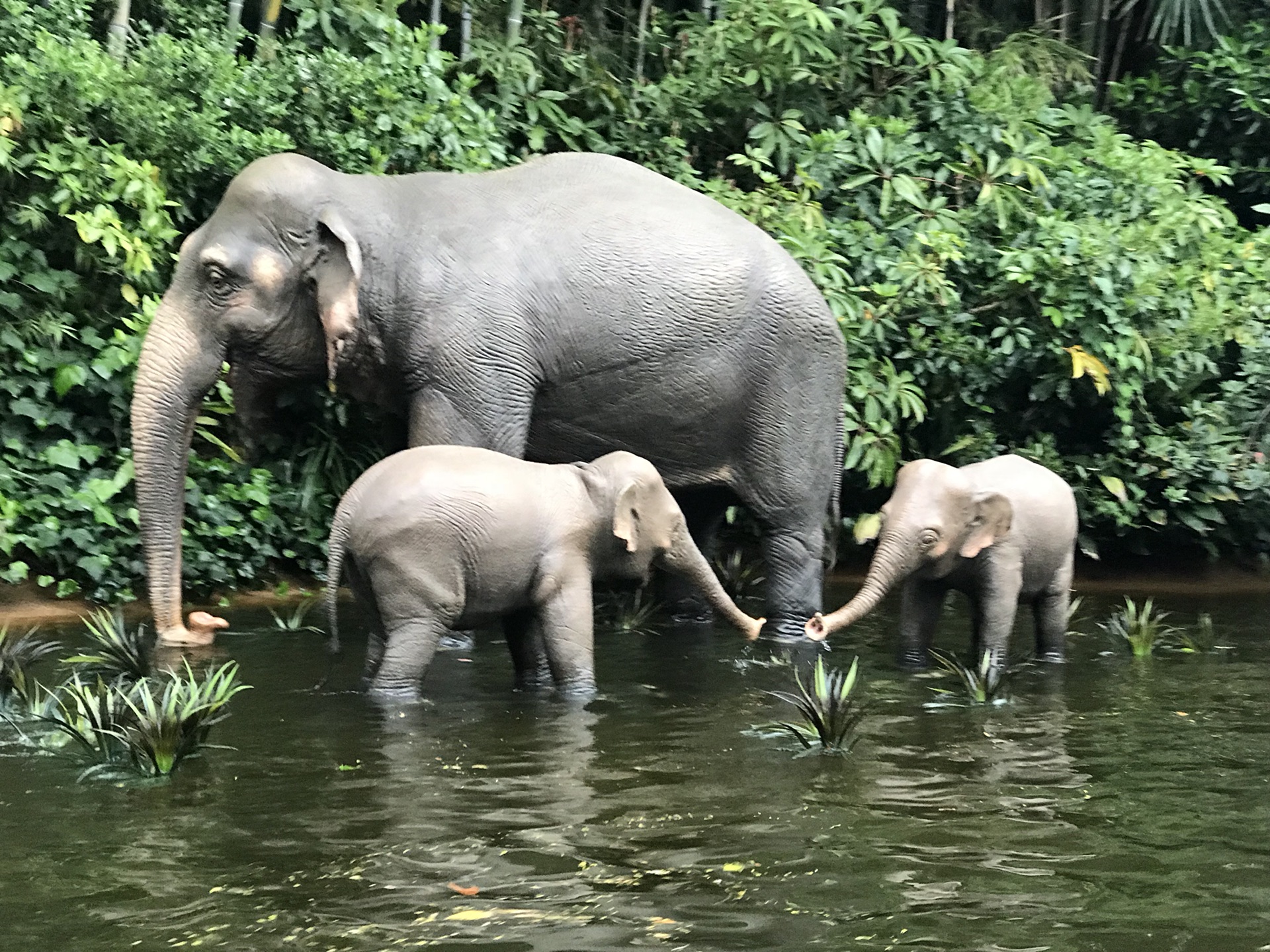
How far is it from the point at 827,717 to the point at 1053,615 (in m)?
2.69

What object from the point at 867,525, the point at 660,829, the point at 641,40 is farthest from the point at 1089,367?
the point at 660,829

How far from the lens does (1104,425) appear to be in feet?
40.0

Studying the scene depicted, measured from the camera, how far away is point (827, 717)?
620 cm

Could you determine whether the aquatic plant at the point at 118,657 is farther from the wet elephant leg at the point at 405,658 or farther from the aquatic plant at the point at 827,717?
the aquatic plant at the point at 827,717

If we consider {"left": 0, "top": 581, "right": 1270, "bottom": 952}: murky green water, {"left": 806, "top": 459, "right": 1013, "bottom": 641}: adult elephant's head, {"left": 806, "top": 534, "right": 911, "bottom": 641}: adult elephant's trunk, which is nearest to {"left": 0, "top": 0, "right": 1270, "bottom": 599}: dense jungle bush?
{"left": 806, "top": 459, "right": 1013, "bottom": 641}: adult elephant's head

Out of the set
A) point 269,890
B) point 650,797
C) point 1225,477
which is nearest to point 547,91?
point 1225,477

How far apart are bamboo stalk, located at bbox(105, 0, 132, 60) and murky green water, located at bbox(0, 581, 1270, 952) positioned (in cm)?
538

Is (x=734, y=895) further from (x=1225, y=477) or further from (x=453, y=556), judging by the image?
(x=1225, y=477)

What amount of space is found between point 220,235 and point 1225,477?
671cm

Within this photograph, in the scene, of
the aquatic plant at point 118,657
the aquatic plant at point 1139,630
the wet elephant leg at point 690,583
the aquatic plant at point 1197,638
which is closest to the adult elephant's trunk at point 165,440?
the aquatic plant at point 118,657

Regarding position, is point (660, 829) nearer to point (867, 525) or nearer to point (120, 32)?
point (867, 525)

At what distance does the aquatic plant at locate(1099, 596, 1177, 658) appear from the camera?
27.8 feet

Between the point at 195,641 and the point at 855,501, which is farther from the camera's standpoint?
the point at 855,501

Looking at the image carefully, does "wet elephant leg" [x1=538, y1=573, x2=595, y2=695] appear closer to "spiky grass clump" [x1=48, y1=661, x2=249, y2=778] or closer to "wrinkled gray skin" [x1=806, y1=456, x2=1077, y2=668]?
"wrinkled gray skin" [x1=806, y1=456, x2=1077, y2=668]
